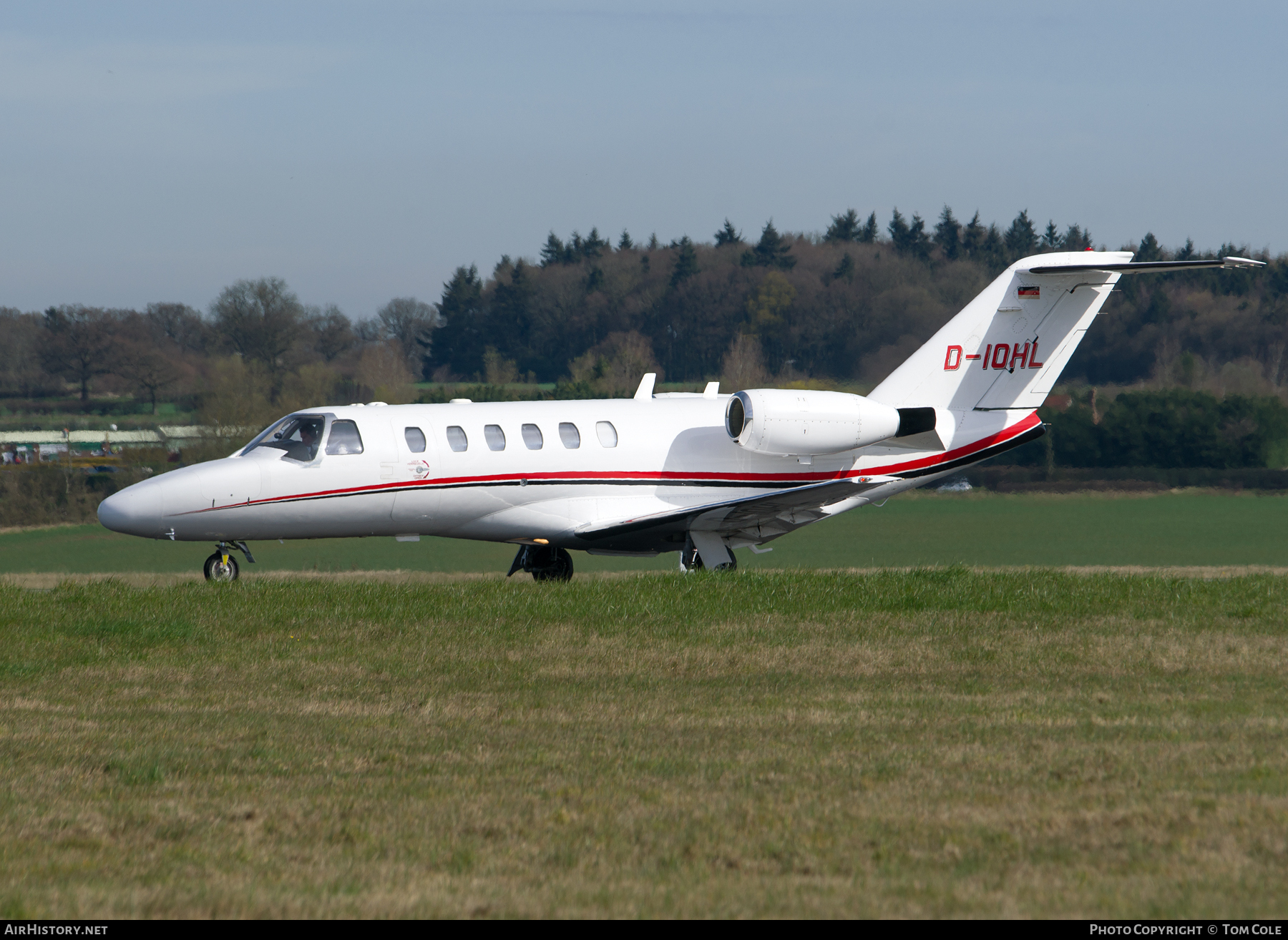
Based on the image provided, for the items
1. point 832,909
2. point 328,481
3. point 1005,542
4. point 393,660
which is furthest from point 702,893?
point 1005,542

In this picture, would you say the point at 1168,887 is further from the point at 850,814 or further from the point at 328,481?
the point at 328,481

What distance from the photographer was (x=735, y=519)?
18984 millimetres

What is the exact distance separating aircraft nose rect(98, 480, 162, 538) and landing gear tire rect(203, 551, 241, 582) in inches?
39.4

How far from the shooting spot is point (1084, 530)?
40.6m

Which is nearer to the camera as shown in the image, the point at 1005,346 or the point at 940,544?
the point at 1005,346

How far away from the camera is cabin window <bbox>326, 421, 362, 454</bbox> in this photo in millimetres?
18141

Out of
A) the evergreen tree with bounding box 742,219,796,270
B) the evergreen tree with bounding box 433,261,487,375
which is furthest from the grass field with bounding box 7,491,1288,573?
the evergreen tree with bounding box 433,261,487,375

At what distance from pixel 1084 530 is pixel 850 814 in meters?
35.8

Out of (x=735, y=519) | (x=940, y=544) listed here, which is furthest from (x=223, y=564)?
(x=940, y=544)

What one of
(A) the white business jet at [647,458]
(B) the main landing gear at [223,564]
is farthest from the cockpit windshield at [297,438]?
(B) the main landing gear at [223,564]

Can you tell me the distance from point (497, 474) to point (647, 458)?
2.25m

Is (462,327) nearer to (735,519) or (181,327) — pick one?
(181,327)

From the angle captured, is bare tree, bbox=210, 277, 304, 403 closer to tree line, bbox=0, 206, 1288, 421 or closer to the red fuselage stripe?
tree line, bbox=0, 206, 1288, 421

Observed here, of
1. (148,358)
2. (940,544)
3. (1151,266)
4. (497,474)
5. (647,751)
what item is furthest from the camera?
(148,358)
